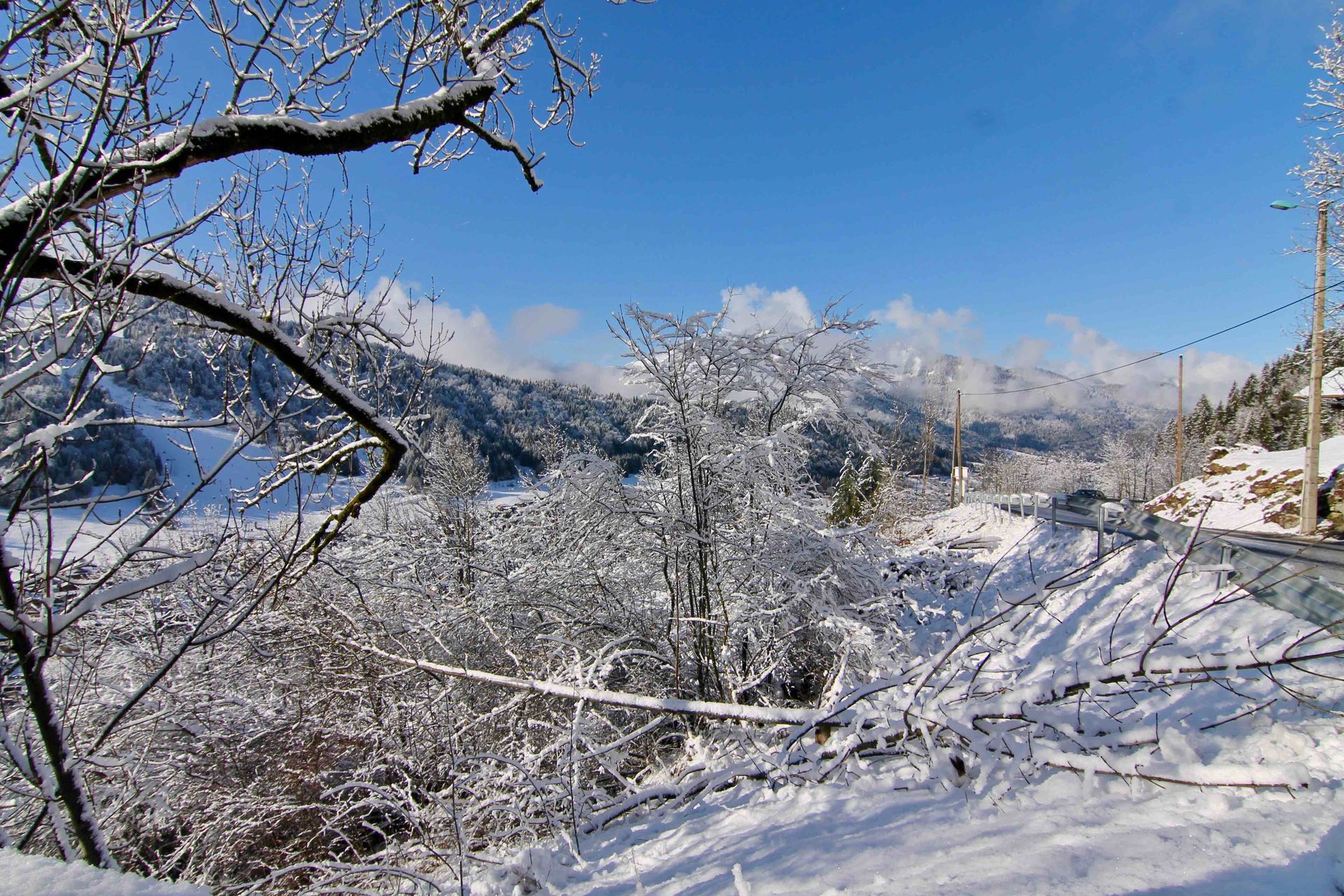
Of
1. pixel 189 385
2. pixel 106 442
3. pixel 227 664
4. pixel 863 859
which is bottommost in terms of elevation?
pixel 227 664

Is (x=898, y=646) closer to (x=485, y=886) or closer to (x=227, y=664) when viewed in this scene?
(x=485, y=886)

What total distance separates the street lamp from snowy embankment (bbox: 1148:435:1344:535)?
1008 millimetres

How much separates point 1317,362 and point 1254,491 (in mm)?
6474

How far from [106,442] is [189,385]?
1.04m

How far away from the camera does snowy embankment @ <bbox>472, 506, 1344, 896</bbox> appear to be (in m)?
1.78

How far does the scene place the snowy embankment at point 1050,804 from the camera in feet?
5.85

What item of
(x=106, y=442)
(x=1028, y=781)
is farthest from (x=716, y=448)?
(x=106, y=442)

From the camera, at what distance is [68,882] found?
3.76 ft

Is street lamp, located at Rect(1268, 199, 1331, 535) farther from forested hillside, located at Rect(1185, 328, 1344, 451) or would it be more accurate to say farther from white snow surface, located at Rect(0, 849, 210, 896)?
white snow surface, located at Rect(0, 849, 210, 896)

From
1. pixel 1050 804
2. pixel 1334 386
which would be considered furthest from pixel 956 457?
pixel 1050 804

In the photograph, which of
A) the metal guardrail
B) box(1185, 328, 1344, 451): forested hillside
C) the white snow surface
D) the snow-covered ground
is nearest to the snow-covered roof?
box(1185, 328, 1344, 451): forested hillside

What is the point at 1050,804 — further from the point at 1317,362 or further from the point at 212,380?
the point at 1317,362

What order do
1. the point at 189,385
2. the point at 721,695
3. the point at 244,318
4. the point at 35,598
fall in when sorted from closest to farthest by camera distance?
the point at 35,598 → the point at 244,318 → the point at 189,385 → the point at 721,695

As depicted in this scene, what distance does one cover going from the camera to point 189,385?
3426 millimetres
